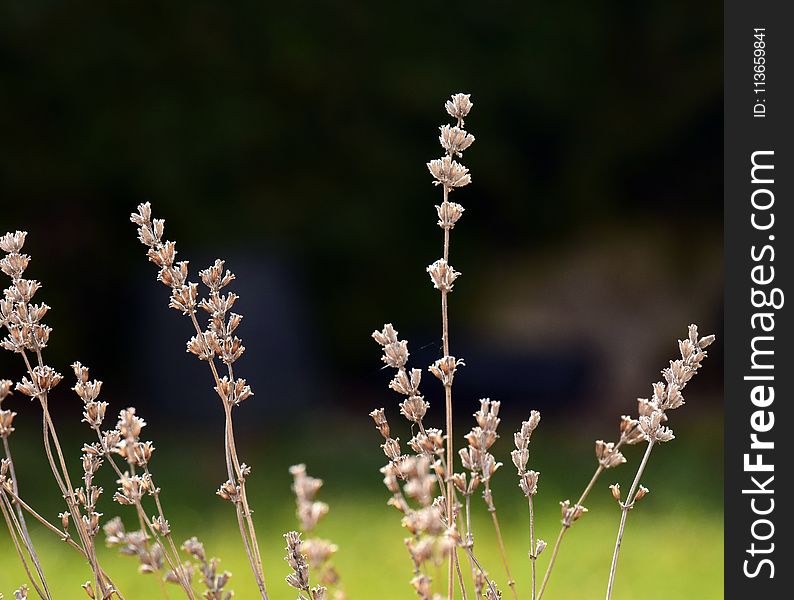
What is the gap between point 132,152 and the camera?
5.62 m

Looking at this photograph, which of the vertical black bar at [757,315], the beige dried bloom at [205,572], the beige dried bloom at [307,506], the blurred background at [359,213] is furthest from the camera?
the blurred background at [359,213]

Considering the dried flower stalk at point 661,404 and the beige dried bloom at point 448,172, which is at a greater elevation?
the beige dried bloom at point 448,172

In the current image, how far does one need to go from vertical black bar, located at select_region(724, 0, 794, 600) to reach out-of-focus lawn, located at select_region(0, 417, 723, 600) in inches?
52.6

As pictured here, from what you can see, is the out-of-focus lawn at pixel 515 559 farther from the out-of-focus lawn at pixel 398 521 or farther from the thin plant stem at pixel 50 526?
the thin plant stem at pixel 50 526

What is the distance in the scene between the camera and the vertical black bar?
2029 millimetres

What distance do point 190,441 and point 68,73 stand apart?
2291 mm

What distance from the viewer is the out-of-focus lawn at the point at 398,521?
11.9ft

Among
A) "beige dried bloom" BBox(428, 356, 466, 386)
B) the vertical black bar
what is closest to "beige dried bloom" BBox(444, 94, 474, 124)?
"beige dried bloom" BBox(428, 356, 466, 386)

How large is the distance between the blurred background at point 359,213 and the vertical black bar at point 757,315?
2382 millimetres

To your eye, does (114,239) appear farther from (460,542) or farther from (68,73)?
(460,542)

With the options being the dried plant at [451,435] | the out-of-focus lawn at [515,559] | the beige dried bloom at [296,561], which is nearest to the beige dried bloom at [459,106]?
the dried plant at [451,435]

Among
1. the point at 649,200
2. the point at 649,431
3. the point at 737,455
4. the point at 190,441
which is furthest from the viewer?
the point at 649,200

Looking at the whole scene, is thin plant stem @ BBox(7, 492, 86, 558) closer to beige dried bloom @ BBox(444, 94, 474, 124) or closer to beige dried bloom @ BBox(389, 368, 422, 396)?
beige dried bloom @ BBox(389, 368, 422, 396)

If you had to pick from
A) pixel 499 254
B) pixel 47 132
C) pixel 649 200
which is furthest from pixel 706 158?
pixel 47 132
